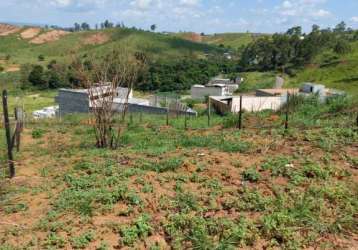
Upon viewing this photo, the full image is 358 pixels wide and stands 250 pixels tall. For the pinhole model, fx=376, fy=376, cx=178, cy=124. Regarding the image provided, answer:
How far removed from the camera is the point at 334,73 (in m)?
40.8

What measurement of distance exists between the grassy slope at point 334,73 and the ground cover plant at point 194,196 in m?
29.9

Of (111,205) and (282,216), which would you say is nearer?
(282,216)

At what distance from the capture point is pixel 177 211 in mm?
4629

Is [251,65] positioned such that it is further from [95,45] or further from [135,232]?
[135,232]

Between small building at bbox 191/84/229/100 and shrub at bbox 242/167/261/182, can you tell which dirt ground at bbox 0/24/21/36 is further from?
shrub at bbox 242/167/261/182

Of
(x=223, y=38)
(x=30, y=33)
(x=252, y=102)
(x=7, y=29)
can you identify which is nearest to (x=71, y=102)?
(x=252, y=102)

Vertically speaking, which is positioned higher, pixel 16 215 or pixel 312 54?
pixel 312 54

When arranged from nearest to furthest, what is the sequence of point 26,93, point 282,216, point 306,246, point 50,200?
point 306,246
point 282,216
point 50,200
point 26,93

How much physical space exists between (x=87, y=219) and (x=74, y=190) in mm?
988

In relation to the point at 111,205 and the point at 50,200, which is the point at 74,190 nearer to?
the point at 50,200

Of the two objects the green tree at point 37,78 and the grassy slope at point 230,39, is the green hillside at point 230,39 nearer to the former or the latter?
the grassy slope at point 230,39

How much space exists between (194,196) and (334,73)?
40.1 m

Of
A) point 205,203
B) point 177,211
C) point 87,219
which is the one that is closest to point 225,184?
point 205,203

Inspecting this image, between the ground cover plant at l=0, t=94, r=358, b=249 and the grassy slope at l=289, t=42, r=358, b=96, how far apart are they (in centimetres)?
2992
